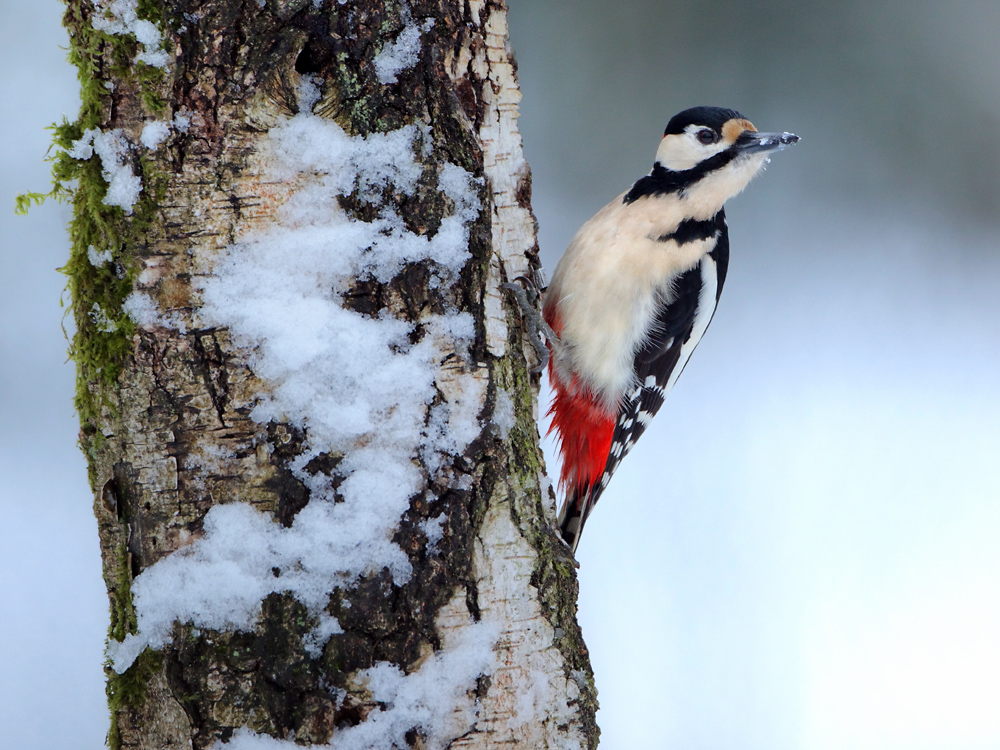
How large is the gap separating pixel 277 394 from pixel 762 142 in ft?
4.73

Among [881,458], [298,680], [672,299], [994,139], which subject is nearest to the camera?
[298,680]

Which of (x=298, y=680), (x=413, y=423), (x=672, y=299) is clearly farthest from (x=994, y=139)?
(x=298, y=680)

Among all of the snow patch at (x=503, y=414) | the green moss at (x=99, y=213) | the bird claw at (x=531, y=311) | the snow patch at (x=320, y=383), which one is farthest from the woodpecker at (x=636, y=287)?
the green moss at (x=99, y=213)

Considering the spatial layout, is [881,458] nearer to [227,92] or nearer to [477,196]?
[477,196]

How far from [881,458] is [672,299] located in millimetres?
1712

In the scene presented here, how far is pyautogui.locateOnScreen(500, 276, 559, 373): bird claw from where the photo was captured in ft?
4.57

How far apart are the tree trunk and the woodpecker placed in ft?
2.59

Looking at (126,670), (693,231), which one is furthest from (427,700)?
(693,231)

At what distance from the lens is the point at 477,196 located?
3.83ft

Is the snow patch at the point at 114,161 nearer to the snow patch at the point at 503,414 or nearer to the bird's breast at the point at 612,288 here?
the snow patch at the point at 503,414

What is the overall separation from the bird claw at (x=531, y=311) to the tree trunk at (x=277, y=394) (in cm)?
29

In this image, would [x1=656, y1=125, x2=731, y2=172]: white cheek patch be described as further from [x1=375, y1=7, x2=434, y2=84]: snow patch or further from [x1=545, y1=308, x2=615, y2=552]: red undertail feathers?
[x1=375, y1=7, x2=434, y2=84]: snow patch

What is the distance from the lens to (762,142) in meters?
1.93

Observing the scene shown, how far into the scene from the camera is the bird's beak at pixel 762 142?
1.92 metres
